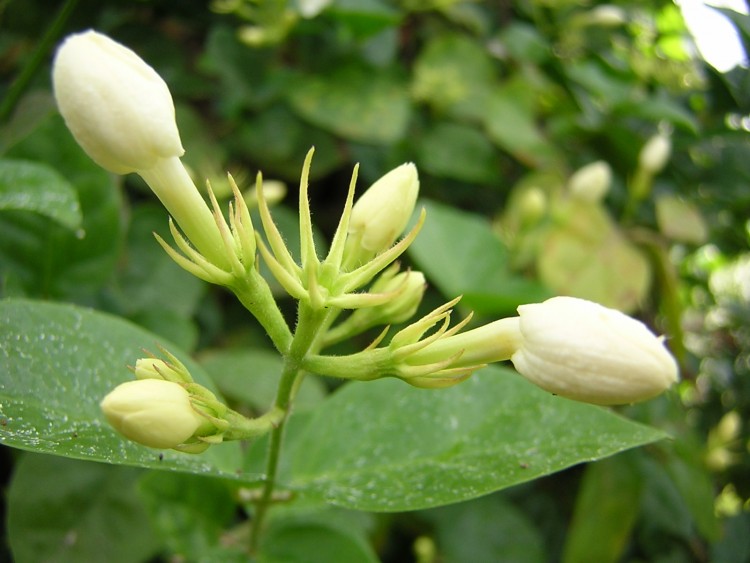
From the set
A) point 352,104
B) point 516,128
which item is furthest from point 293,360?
point 516,128

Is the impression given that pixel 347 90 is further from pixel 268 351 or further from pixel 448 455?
pixel 448 455

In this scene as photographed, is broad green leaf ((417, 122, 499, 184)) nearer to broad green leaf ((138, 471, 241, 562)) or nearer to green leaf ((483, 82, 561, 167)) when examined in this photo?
green leaf ((483, 82, 561, 167))

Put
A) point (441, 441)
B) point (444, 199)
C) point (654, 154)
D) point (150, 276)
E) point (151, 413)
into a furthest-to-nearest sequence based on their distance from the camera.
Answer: point (444, 199) → point (654, 154) → point (150, 276) → point (441, 441) → point (151, 413)

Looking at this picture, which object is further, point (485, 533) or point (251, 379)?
point (485, 533)

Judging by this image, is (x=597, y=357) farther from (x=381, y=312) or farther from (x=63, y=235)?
(x=63, y=235)

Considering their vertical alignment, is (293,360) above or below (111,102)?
below

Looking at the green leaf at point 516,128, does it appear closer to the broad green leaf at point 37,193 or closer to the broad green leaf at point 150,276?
the broad green leaf at point 150,276
